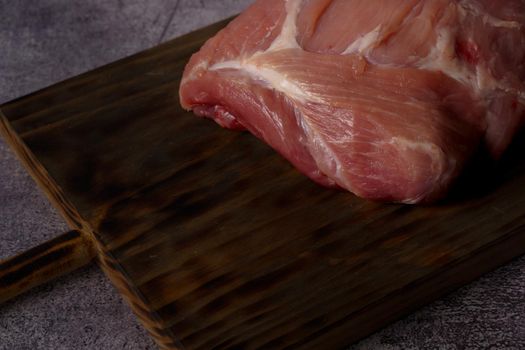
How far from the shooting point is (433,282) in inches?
97.0

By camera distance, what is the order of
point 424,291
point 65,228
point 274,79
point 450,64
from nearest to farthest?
point 424,291
point 450,64
point 274,79
point 65,228

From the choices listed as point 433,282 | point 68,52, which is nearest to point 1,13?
point 68,52

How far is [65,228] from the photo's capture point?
3.01 m

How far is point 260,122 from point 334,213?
395 millimetres

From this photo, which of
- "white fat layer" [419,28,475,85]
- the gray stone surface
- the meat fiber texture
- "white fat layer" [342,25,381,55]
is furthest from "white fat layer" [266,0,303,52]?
the gray stone surface

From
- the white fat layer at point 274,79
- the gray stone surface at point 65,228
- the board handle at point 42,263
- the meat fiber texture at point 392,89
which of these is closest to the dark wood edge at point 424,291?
the gray stone surface at point 65,228

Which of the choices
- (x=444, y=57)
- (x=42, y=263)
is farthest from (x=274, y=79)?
(x=42, y=263)

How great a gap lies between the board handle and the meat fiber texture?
70 centimetres

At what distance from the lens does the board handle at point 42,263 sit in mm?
2609

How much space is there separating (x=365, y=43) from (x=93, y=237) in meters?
1.00

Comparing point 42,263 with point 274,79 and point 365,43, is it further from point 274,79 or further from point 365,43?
point 365,43

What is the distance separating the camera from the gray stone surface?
2518 millimetres

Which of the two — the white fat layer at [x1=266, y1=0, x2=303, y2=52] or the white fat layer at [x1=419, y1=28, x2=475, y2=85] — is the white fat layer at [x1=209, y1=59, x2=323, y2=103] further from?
the white fat layer at [x1=419, y1=28, x2=475, y2=85]

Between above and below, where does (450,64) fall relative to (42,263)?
above
